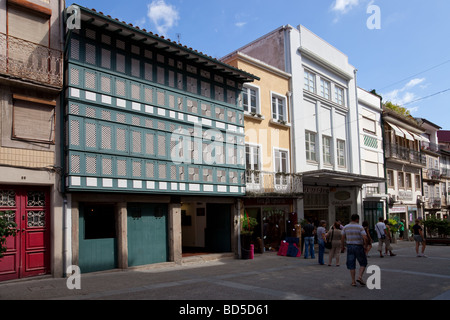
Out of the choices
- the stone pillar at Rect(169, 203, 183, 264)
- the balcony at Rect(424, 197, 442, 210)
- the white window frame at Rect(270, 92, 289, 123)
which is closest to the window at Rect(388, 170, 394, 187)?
the balcony at Rect(424, 197, 442, 210)

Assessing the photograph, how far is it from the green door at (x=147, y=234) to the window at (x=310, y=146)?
32.2 ft

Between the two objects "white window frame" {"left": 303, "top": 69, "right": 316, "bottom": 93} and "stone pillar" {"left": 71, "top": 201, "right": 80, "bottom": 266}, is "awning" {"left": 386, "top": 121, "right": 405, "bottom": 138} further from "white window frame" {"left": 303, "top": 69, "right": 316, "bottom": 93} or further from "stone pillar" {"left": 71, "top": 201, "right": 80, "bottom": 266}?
"stone pillar" {"left": 71, "top": 201, "right": 80, "bottom": 266}

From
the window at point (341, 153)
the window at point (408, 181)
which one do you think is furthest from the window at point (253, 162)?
the window at point (408, 181)

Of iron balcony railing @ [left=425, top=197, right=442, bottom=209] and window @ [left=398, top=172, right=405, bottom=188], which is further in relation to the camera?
iron balcony railing @ [left=425, top=197, right=442, bottom=209]

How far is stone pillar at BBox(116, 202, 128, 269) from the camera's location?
12.8 metres

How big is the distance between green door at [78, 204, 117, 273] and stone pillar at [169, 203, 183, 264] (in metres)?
2.22

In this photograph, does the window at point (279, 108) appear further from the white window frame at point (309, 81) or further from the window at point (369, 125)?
the window at point (369, 125)

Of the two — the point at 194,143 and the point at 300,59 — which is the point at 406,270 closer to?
the point at 194,143

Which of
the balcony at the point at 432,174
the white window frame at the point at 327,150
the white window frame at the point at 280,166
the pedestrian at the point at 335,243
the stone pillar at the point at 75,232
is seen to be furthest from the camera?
the balcony at the point at 432,174

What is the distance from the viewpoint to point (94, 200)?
486 inches

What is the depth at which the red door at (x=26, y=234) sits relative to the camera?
35.2ft

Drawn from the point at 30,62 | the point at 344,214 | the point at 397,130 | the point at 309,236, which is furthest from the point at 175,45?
the point at 397,130

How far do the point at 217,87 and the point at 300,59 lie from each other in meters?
7.11
